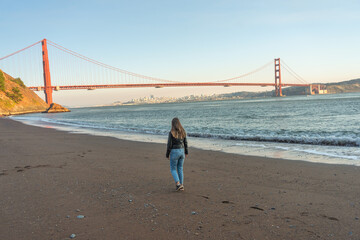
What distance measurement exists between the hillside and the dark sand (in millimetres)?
59202

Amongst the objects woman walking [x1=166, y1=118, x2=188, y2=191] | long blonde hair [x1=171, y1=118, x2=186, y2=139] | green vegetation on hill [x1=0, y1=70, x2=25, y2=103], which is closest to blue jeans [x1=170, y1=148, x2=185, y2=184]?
Answer: woman walking [x1=166, y1=118, x2=188, y2=191]

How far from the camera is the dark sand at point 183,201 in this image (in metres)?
3.14

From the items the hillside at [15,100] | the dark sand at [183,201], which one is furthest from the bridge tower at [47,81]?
the dark sand at [183,201]

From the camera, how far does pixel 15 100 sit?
62969 mm

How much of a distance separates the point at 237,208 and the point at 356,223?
4.49ft

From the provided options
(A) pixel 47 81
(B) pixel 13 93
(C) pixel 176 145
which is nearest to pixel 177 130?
(C) pixel 176 145

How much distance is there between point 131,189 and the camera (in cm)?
476

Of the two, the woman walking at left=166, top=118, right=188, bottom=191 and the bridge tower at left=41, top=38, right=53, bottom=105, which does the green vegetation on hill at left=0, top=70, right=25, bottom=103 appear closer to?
the bridge tower at left=41, top=38, right=53, bottom=105

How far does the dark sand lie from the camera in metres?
3.14

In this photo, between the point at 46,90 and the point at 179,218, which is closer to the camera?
the point at 179,218

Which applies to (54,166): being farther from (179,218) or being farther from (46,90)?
(46,90)

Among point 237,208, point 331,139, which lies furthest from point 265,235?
point 331,139

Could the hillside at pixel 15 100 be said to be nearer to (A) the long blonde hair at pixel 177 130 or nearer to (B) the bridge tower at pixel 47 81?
(B) the bridge tower at pixel 47 81

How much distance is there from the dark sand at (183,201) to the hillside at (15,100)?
5920cm
